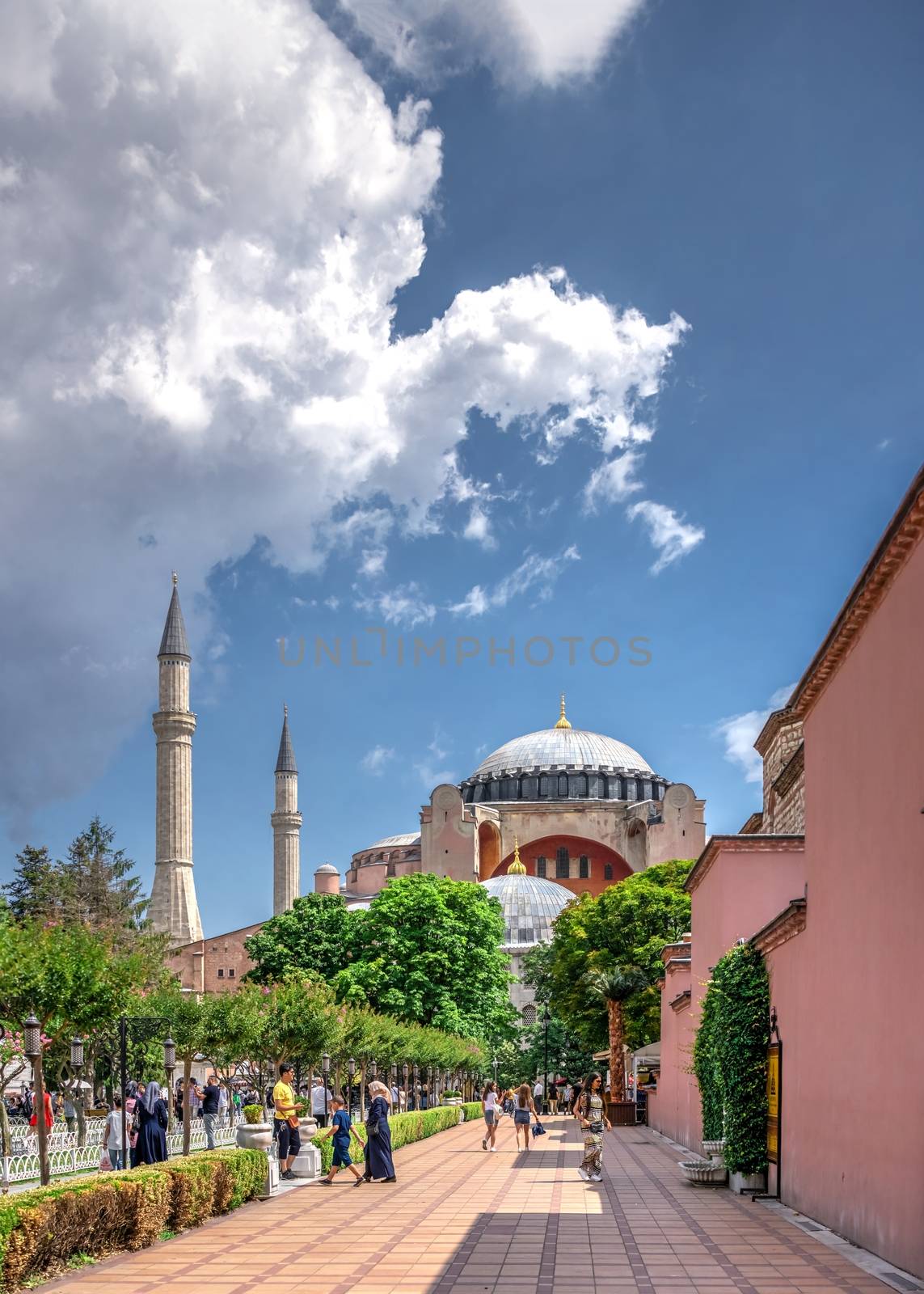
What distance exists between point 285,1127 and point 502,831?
193 feet

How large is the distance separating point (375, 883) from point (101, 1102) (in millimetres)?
47070

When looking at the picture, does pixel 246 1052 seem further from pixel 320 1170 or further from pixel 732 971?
pixel 732 971

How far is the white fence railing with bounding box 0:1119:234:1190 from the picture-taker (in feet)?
52.5

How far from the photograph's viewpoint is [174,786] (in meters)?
59.0

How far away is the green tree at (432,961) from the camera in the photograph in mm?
39781

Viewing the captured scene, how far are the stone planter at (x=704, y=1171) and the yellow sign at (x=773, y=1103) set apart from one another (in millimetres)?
1562

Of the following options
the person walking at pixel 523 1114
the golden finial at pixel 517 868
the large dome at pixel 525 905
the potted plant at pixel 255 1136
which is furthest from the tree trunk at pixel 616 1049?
the golden finial at pixel 517 868

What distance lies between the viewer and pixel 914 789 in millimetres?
8625

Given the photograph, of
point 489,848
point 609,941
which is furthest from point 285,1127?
point 489,848

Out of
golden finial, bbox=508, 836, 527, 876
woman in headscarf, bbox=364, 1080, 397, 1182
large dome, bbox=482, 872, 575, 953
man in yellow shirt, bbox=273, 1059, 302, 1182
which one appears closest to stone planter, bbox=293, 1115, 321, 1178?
man in yellow shirt, bbox=273, 1059, 302, 1182

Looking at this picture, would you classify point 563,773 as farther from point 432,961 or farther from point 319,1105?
point 319,1105

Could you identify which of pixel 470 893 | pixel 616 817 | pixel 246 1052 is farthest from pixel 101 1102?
pixel 616 817

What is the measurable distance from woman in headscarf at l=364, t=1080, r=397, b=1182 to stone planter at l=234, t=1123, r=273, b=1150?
1.23 metres

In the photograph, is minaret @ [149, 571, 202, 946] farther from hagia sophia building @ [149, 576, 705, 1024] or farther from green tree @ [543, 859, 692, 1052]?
green tree @ [543, 859, 692, 1052]
